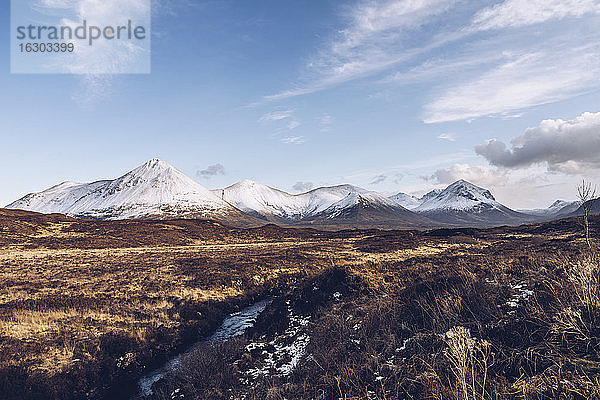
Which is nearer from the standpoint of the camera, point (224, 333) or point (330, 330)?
point (330, 330)

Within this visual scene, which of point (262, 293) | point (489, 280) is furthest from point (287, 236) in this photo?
point (489, 280)

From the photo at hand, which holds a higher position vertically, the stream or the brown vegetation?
the brown vegetation

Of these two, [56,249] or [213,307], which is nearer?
[213,307]

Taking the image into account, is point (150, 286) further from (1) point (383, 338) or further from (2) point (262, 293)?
(1) point (383, 338)

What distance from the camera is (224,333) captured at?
16906 mm

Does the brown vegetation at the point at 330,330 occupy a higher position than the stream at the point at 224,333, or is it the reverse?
the brown vegetation at the point at 330,330

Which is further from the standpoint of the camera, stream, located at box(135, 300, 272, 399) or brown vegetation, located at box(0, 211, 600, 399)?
stream, located at box(135, 300, 272, 399)

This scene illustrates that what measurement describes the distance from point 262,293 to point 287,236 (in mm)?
44055

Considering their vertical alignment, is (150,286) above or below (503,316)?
below

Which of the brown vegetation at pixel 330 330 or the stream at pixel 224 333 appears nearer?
the brown vegetation at pixel 330 330

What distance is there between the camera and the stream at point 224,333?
12520 millimetres

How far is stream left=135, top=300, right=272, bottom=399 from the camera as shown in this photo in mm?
12520

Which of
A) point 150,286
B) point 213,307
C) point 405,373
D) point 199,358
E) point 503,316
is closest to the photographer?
point 405,373

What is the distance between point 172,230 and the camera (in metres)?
61.6
